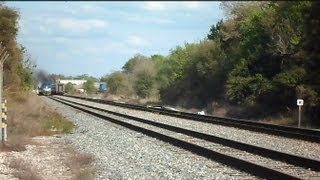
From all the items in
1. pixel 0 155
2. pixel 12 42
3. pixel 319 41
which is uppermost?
pixel 12 42

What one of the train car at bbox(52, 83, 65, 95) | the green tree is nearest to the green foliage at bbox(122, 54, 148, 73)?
the green tree

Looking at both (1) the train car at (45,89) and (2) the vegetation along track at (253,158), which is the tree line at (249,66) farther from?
(1) the train car at (45,89)

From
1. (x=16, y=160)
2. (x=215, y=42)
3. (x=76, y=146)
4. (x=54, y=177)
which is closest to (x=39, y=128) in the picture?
(x=76, y=146)

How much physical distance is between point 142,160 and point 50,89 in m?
114

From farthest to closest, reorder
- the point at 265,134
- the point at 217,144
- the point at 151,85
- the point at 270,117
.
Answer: the point at 151,85 < the point at 270,117 < the point at 265,134 < the point at 217,144

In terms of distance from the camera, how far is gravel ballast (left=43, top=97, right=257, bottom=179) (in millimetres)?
13703

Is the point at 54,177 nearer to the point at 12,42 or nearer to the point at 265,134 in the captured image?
the point at 265,134

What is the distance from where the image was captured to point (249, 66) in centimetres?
4756

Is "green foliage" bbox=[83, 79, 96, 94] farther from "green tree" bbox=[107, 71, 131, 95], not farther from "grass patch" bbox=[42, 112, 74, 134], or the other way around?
"grass patch" bbox=[42, 112, 74, 134]

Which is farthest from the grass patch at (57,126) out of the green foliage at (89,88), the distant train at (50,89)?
the green foliage at (89,88)

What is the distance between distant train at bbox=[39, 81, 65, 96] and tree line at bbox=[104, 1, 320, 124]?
5269 cm

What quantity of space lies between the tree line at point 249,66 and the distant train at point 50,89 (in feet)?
173

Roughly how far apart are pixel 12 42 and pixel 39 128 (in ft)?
50.0

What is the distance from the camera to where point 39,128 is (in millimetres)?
28094
